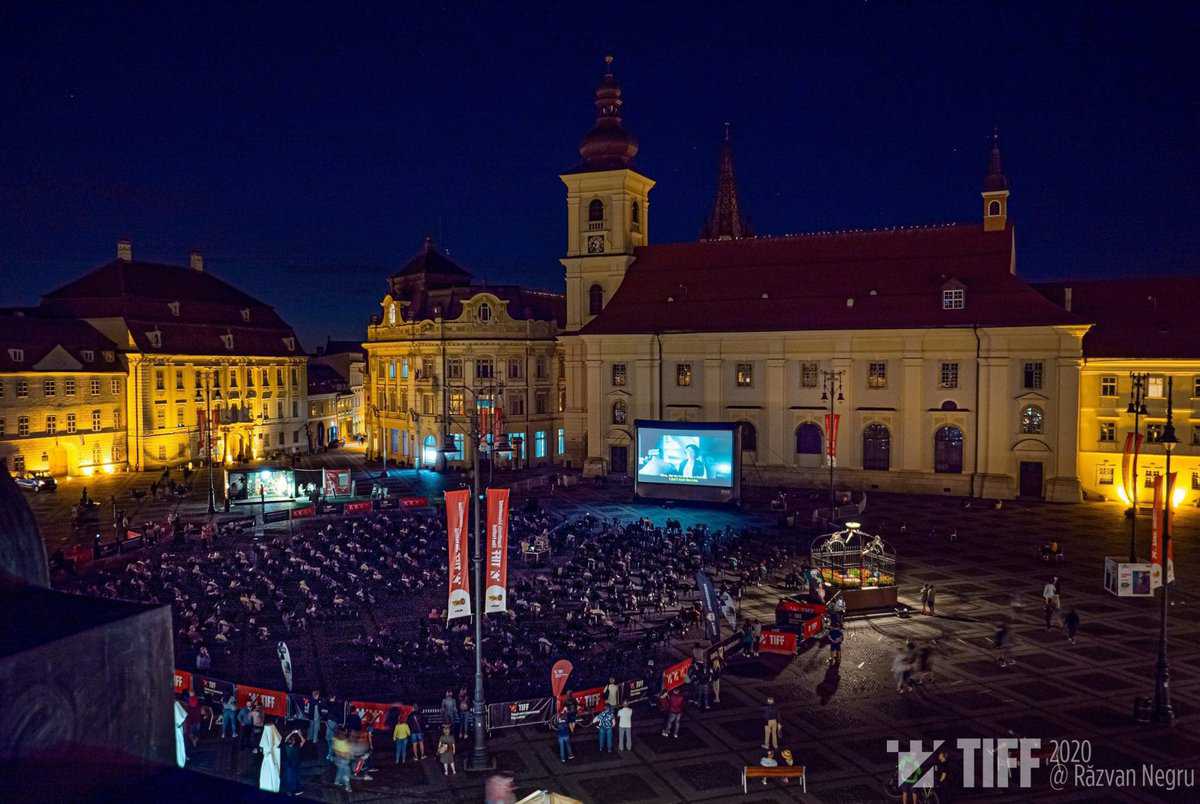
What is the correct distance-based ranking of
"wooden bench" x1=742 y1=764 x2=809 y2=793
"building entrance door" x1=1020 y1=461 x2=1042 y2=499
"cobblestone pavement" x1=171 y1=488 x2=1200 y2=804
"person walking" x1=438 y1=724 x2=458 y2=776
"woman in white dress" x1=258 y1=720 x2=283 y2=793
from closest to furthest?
1. "woman in white dress" x1=258 y1=720 x2=283 y2=793
2. "wooden bench" x1=742 y1=764 x2=809 y2=793
3. "cobblestone pavement" x1=171 y1=488 x2=1200 y2=804
4. "person walking" x1=438 y1=724 x2=458 y2=776
5. "building entrance door" x1=1020 y1=461 x2=1042 y2=499

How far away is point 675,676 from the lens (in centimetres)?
2312

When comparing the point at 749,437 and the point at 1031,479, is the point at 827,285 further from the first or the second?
the point at 1031,479

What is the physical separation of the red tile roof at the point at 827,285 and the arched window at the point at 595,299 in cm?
215

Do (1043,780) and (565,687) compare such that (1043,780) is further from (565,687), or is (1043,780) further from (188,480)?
(188,480)

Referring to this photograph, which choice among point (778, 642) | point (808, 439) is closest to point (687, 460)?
point (808, 439)

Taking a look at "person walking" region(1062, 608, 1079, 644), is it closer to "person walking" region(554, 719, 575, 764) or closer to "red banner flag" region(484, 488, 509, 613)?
"person walking" region(554, 719, 575, 764)

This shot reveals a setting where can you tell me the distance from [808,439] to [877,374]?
6047 millimetres

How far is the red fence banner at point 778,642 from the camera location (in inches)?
1064

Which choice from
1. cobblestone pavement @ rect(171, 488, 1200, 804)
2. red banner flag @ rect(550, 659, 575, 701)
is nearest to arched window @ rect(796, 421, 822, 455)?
cobblestone pavement @ rect(171, 488, 1200, 804)

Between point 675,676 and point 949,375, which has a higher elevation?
point 949,375

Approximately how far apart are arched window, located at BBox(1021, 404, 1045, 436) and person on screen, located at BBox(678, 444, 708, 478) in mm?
19553

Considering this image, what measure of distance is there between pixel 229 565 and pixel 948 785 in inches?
1074

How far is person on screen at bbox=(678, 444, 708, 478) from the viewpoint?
169 feet

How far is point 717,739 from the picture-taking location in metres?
20.8
